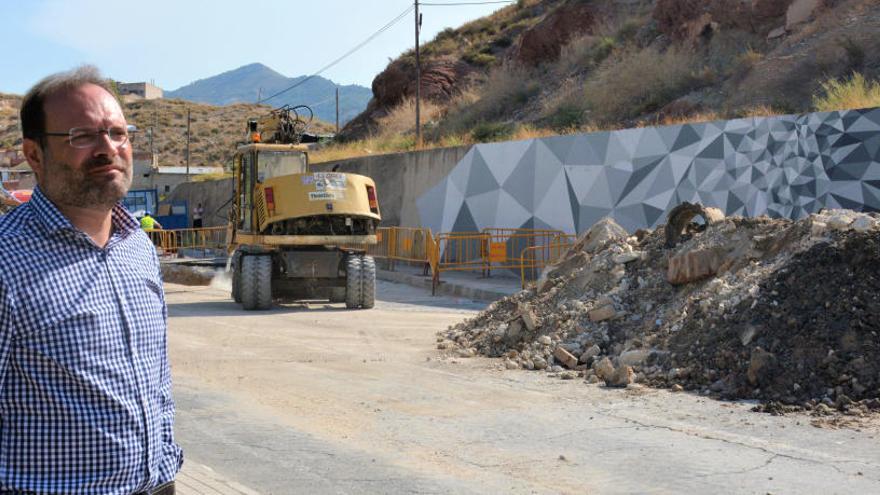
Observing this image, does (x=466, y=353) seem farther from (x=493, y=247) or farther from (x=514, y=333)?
(x=493, y=247)

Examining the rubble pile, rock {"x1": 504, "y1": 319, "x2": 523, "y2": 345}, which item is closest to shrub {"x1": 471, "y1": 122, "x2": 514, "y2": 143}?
the rubble pile

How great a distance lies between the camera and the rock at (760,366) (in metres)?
9.51

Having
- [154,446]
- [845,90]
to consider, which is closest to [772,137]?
[845,90]

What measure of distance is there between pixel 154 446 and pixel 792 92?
89.1 ft

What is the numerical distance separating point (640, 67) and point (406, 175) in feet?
28.4

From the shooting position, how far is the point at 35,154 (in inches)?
115

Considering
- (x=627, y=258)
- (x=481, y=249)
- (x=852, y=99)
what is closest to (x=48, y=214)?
(x=627, y=258)

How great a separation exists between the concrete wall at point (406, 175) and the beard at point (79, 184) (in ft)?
86.9

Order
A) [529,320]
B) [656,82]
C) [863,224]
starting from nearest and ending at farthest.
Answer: [863,224] < [529,320] < [656,82]

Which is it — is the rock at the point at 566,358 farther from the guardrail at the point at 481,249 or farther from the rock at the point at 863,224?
the guardrail at the point at 481,249

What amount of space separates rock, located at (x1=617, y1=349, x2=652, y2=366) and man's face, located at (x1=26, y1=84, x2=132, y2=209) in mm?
8553

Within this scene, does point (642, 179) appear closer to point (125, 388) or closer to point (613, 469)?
point (613, 469)

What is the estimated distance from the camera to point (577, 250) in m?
14.9

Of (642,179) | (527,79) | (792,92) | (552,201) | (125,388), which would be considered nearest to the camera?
(125,388)
